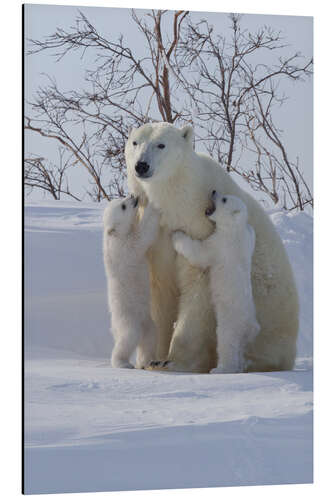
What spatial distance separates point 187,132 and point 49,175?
721 millimetres

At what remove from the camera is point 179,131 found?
4.17 metres

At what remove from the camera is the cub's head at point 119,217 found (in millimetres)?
4109

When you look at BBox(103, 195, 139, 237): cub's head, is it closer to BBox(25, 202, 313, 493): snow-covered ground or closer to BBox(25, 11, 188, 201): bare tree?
BBox(25, 11, 188, 201): bare tree

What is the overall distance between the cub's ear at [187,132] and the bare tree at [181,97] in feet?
0.55

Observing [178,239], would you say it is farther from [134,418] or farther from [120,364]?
[134,418]

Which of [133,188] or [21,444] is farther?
[133,188]

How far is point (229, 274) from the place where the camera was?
13.3 feet

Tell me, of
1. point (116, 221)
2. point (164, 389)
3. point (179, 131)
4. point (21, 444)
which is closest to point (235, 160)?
point (179, 131)

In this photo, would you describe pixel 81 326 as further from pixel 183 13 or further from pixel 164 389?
pixel 183 13

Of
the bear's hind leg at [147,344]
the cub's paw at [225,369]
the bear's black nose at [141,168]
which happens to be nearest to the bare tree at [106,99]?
the bear's black nose at [141,168]

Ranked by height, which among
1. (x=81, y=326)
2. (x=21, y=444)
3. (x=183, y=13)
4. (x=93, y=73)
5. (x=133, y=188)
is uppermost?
(x=183, y=13)

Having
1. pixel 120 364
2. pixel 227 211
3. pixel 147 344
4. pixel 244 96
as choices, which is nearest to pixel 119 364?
pixel 120 364
